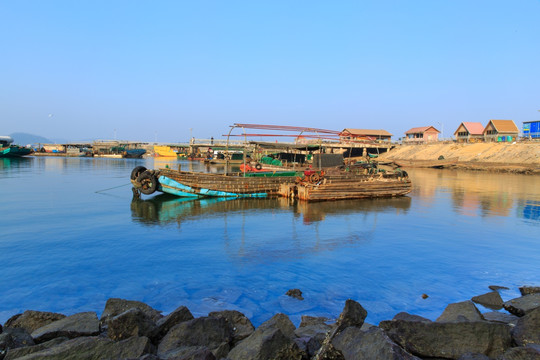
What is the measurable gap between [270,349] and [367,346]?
4.10 ft

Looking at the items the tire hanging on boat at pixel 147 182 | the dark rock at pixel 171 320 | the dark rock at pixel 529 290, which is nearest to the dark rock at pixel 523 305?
the dark rock at pixel 529 290

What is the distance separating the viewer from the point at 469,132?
69.2 metres

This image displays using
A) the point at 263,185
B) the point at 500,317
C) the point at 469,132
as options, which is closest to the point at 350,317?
the point at 500,317

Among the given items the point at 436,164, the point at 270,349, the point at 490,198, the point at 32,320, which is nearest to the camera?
the point at 270,349

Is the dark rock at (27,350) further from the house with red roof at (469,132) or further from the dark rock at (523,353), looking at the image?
the house with red roof at (469,132)

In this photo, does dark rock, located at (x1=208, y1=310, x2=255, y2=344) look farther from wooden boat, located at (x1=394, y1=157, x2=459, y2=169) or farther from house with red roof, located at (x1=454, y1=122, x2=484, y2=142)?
house with red roof, located at (x1=454, y1=122, x2=484, y2=142)

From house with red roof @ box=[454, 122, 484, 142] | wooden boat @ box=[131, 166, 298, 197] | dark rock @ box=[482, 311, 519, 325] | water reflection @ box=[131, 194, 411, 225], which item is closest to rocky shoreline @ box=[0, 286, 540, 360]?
dark rock @ box=[482, 311, 519, 325]

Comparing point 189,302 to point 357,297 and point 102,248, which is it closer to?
point 357,297

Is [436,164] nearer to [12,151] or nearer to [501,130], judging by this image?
[501,130]

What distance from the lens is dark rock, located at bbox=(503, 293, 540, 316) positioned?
6.79 metres

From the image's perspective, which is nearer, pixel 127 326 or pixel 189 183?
pixel 127 326

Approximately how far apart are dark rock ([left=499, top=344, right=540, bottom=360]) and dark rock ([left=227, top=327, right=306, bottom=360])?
264 cm

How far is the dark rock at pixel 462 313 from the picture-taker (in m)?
6.30

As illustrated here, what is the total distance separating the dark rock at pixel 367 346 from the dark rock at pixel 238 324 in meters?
1.69
